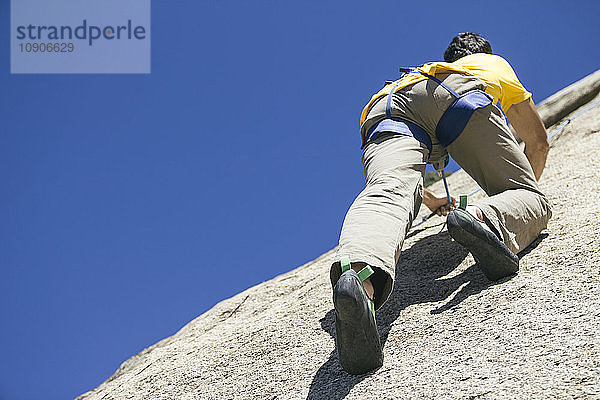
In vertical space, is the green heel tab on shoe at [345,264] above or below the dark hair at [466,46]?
below

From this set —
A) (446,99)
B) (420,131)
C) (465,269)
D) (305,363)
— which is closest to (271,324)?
(305,363)

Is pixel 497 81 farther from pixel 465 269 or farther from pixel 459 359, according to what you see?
pixel 459 359

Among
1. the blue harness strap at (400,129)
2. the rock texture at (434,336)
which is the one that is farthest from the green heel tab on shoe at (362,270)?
the blue harness strap at (400,129)

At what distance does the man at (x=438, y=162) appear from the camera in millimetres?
2459

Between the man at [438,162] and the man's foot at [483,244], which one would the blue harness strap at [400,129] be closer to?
the man at [438,162]

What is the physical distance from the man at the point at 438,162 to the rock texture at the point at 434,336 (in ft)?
0.61

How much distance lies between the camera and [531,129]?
3918 millimetres

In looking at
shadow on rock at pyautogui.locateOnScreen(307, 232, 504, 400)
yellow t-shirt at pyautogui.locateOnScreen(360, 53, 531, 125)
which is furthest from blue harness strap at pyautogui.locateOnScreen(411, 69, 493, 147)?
shadow on rock at pyautogui.locateOnScreen(307, 232, 504, 400)

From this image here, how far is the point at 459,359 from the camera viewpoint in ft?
7.62

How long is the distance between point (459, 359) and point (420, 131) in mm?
1432

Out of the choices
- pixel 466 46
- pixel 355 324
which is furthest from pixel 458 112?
pixel 355 324

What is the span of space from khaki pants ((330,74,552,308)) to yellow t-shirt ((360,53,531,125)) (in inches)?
2.3

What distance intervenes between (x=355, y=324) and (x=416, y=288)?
3.91 feet

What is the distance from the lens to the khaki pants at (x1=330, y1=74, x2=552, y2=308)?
2.59m
